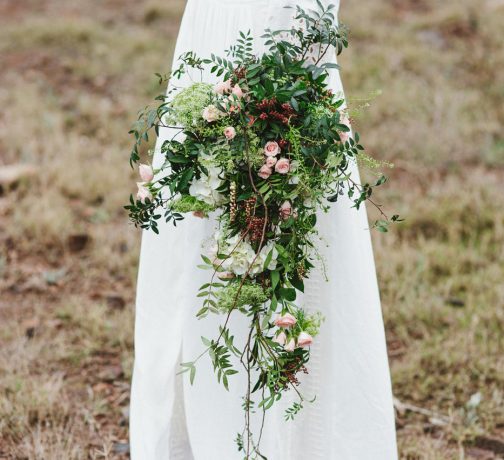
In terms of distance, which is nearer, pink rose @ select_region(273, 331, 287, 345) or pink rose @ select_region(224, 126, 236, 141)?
pink rose @ select_region(224, 126, 236, 141)

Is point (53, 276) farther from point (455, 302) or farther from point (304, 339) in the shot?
point (304, 339)

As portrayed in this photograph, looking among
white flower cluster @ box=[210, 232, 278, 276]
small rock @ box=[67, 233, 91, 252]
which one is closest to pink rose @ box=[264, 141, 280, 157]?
white flower cluster @ box=[210, 232, 278, 276]

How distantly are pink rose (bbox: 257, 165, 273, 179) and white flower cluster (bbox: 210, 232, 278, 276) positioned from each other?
0.20 m

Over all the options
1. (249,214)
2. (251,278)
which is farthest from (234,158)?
(251,278)

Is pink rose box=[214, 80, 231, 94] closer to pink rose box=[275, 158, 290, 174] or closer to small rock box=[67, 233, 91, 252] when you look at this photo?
pink rose box=[275, 158, 290, 174]

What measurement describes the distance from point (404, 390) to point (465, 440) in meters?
0.49

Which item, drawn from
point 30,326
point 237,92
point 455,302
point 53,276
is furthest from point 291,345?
point 53,276

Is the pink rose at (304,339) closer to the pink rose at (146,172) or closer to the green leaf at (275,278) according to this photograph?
the green leaf at (275,278)

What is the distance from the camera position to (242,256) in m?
2.24

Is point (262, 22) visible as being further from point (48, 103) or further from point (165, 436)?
point (48, 103)

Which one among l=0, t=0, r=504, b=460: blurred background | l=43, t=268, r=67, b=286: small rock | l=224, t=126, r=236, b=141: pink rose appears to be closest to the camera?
l=224, t=126, r=236, b=141: pink rose

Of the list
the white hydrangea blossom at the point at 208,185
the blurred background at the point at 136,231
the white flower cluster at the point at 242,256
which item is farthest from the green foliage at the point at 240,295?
the blurred background at the point at 136,231

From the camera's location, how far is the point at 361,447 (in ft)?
8.95

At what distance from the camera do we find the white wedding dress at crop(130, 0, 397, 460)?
8.55 ft
